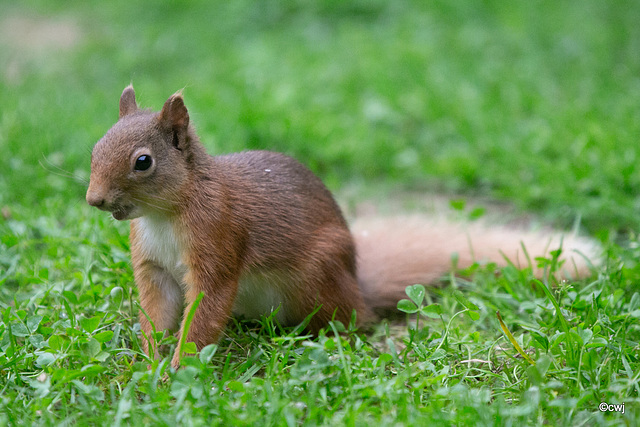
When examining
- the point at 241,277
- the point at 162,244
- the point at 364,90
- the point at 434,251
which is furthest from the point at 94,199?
the point at 364,90

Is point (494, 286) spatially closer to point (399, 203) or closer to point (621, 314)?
point (621, 314)

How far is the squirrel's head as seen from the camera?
2.26 m

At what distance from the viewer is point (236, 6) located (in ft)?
23.2

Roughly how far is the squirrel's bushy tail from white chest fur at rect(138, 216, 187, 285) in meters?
0.93

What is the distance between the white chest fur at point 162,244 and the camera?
2.44 meters

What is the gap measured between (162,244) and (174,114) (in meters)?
0.46

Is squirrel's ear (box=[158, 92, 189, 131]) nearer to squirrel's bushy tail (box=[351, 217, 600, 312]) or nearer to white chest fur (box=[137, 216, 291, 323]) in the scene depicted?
white chest fur (box=[137, 216, 291, 323])

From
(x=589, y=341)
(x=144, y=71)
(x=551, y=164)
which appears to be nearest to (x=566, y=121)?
(x=551, y=164)

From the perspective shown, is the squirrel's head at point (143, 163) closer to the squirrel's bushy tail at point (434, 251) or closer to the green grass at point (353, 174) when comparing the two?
the green grass at point (353, 174)

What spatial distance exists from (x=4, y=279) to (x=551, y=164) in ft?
9.69
